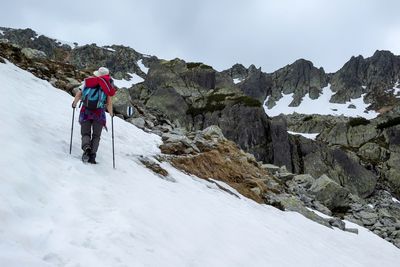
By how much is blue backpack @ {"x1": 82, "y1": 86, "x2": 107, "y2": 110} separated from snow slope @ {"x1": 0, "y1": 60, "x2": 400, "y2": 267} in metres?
1.51

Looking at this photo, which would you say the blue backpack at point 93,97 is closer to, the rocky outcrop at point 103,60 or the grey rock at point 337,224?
the grey rock at point 337,224

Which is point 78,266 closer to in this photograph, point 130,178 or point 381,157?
point 130,178

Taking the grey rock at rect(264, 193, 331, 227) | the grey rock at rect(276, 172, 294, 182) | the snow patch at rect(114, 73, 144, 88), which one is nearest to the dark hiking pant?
the grey rock at rect(264, 193, 331, 227)

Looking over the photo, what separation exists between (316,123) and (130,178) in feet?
437

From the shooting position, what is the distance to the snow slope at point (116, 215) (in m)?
7.03

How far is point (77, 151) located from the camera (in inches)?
504

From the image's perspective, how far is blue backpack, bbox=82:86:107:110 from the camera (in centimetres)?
1239

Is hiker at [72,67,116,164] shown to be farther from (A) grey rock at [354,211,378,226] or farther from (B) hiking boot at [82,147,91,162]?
(A) grey rock at [354,211,378,226]

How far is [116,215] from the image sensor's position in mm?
8820

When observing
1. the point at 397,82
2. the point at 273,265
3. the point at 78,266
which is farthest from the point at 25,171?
the point at 397,82

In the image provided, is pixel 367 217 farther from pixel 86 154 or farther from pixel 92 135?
pixel 86 154

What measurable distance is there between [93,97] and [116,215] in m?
4.74

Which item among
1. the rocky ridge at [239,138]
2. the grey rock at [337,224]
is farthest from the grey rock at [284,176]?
the grey rock at [337,224]

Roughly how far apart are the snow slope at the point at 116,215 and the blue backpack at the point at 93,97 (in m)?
1.51
